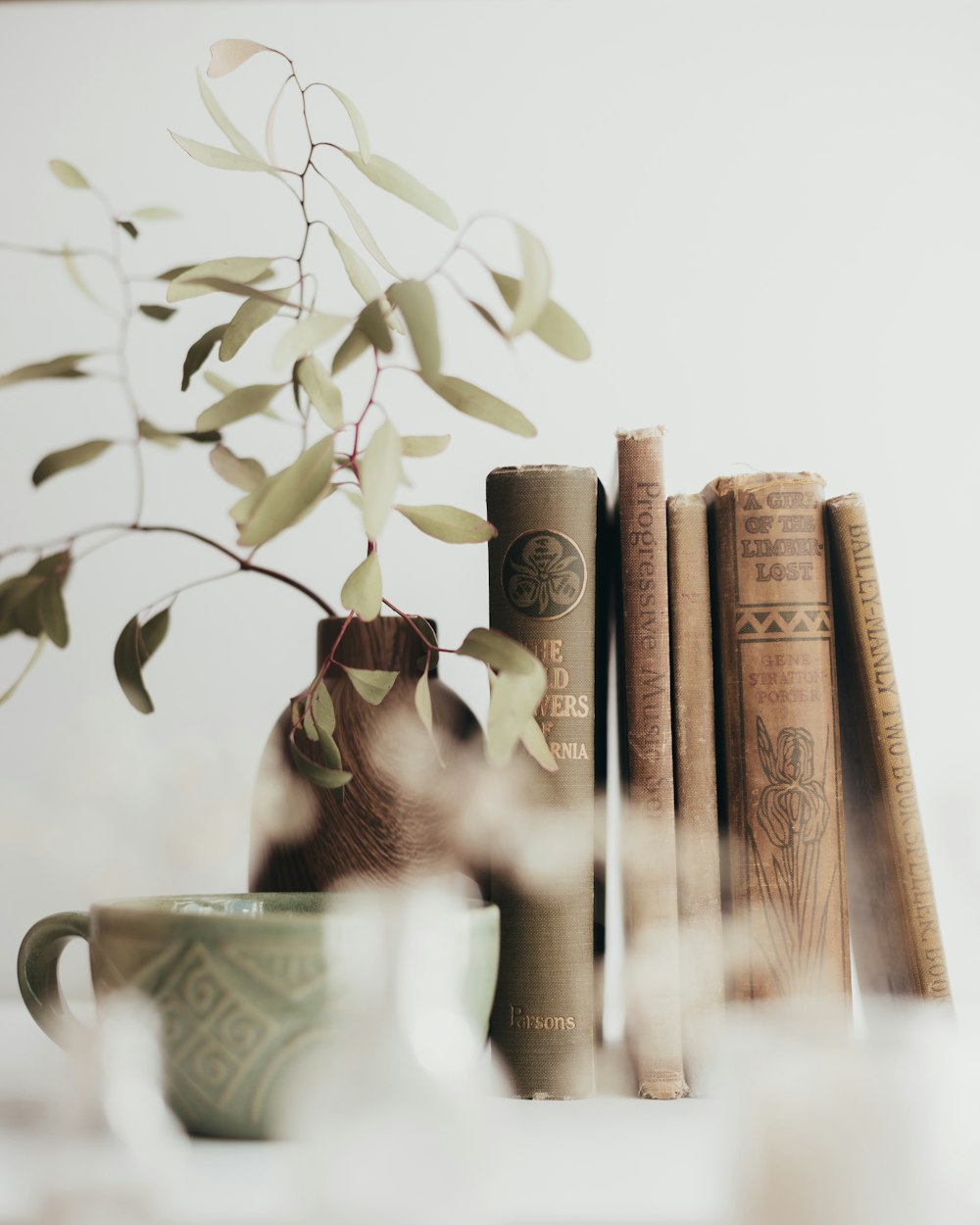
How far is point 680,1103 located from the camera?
1.69 ft

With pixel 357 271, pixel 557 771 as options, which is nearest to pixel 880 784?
pixel 557 771

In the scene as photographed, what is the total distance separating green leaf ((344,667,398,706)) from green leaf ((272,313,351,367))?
17cm

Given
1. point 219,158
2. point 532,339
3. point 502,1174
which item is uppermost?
point 532,339

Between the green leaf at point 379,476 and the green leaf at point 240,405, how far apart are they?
0.33ft

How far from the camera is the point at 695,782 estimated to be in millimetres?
551

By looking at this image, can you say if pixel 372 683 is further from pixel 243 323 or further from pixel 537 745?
pixel 243 323

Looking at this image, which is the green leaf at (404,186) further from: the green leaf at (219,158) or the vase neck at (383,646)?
the vase neck at (383,646)

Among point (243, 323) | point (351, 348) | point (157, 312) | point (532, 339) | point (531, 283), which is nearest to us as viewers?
point (531, 283)

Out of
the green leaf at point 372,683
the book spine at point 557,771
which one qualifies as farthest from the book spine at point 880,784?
the green leaf at point 372,683

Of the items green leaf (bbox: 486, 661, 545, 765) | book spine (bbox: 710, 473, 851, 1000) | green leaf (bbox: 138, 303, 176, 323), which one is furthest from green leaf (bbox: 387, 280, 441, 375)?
green leaf (bbox: 138, 303, 176, 323)

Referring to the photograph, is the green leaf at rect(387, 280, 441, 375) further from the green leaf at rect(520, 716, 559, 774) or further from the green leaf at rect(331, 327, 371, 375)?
the green leaf at rect(520, 716, 559, 774)

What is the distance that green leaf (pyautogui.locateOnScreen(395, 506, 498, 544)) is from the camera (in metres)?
0.50

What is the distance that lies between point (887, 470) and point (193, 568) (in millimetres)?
540

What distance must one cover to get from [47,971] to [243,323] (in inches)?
13.0
